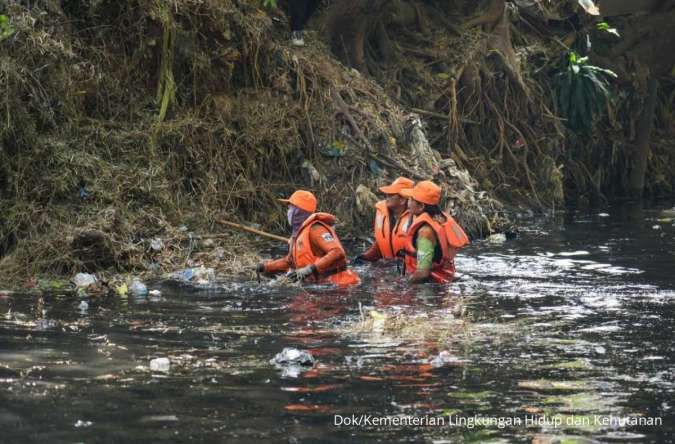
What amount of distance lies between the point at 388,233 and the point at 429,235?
1.06 metres

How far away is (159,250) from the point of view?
13.5 metres

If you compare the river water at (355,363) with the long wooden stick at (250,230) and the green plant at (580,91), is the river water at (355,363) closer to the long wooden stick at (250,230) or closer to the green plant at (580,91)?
the long wooden stick at (250,230)

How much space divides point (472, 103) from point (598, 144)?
351 centimetres

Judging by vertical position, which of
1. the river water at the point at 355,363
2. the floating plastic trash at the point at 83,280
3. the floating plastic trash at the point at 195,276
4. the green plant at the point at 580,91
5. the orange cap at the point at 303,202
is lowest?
the river water at the point at 355,363

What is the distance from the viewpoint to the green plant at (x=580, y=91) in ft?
70.8

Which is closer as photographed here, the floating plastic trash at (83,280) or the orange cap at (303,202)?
the floating plastic trash at (83,280)

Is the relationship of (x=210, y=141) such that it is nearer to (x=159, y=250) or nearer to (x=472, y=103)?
(x=159, y=250)

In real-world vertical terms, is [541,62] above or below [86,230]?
above

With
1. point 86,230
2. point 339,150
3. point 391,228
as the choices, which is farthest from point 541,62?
point 86,230

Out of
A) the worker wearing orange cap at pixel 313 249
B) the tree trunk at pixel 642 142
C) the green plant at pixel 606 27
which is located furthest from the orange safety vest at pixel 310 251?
the tree trunk at pixel 642 142

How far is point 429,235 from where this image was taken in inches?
486

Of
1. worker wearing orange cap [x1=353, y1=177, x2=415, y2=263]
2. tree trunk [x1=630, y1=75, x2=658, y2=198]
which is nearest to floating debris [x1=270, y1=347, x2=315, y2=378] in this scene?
worker wearing orange cap [x1=353, y1=177, x2=415, y2=263]

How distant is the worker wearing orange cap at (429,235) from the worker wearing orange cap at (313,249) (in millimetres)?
678

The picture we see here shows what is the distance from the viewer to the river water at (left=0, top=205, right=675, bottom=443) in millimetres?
7168
